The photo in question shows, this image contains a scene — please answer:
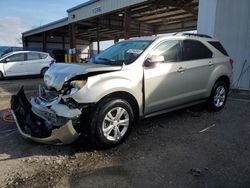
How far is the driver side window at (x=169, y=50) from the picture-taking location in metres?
5.18

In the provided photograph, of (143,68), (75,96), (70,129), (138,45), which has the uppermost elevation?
(138,45)

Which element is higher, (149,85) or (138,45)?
(138,45)

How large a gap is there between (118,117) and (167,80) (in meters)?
1.29

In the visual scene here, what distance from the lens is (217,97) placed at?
6.64m

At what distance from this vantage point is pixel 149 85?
4906mm

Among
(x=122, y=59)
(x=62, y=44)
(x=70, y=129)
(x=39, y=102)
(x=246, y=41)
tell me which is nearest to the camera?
(x=70, y=129)

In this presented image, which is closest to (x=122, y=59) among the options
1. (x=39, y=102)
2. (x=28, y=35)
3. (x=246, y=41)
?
(x=39, y=102)

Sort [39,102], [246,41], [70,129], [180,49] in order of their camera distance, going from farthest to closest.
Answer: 1. [246,41]
2. [180,49]
3. [39,102]
4. [70,129]

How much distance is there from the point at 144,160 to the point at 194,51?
2.83 metres

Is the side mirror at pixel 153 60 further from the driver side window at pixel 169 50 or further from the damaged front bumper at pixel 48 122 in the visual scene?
the damaged front bumper at pixel 48 122

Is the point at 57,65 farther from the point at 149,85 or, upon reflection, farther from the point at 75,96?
the point at 149,85

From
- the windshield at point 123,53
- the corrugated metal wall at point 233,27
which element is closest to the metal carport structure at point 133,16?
the corrugated metal wall at point 233,27

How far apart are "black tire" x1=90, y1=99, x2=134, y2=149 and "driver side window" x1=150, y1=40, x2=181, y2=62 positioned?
1173mm

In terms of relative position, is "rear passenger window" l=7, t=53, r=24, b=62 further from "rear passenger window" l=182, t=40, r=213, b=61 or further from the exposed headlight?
the exposed headlight
